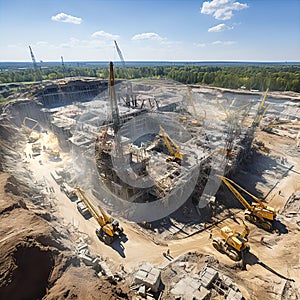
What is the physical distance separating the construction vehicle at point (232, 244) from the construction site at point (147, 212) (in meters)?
0.09

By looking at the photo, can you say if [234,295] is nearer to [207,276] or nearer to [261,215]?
[207,276]

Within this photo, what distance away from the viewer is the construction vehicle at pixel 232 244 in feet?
58.7

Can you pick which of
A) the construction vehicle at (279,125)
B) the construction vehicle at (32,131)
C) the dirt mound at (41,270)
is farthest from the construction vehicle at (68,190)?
the construction vehicle at (279,125)

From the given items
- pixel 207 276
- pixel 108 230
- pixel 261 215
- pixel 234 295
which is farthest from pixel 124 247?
pixel 261 215

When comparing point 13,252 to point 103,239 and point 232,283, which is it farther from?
point 232,283

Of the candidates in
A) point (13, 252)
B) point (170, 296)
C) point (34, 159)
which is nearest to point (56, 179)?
point (34, 159)

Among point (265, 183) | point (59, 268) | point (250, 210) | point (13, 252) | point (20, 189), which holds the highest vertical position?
point (13, 252)

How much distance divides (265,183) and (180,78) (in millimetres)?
86019

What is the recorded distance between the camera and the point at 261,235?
2083 cm

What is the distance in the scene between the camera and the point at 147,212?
24.4 m

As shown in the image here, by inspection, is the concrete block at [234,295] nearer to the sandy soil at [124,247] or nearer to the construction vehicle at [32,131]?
the sandy soil at [124,247]

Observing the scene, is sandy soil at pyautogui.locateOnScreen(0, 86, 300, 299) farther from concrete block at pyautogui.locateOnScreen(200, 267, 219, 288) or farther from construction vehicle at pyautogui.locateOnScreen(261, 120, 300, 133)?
construction vehicle at pyautogui.locateOnScreen(261, 120, 300, 133)

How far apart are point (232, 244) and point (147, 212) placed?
9.73 m

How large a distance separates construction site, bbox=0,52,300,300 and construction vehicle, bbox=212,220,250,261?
0.31 feet
